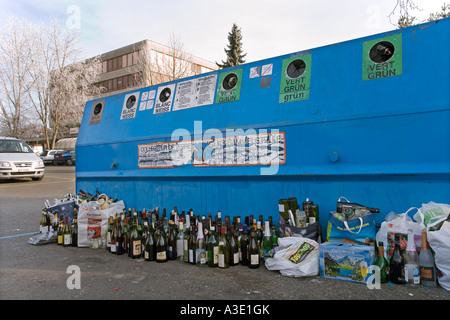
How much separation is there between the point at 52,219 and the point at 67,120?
108ft

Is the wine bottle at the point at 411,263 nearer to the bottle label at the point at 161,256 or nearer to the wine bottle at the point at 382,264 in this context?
the wine bottle at the point at 382,264

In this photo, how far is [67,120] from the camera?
3434 cm

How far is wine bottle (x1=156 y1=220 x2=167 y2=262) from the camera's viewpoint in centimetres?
375

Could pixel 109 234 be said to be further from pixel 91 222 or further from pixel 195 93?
pixel 195 93

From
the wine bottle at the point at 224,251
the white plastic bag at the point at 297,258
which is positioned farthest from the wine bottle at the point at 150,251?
the white plastic bag at the point at 297,258

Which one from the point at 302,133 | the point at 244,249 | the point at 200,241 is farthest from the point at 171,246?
the point at 302,133

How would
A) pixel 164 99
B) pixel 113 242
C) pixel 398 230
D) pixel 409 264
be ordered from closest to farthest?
pixel 409 264 → pixel 398 230 → pixel 113 242 → pixel 164 99

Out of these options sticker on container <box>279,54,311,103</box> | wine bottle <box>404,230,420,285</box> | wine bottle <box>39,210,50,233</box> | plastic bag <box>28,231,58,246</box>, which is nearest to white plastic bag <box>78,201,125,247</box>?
plastic bag <box>28,231,58,246</box>

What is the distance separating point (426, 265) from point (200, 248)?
228 centimetres

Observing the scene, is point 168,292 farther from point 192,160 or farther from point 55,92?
point 55,92

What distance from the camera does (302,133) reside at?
372cm

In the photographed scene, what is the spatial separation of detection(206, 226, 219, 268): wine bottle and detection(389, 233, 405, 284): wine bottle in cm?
173

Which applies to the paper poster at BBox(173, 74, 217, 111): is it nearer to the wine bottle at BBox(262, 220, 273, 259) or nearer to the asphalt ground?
the wine bottle at BBox(262, 220, 273, 259)
